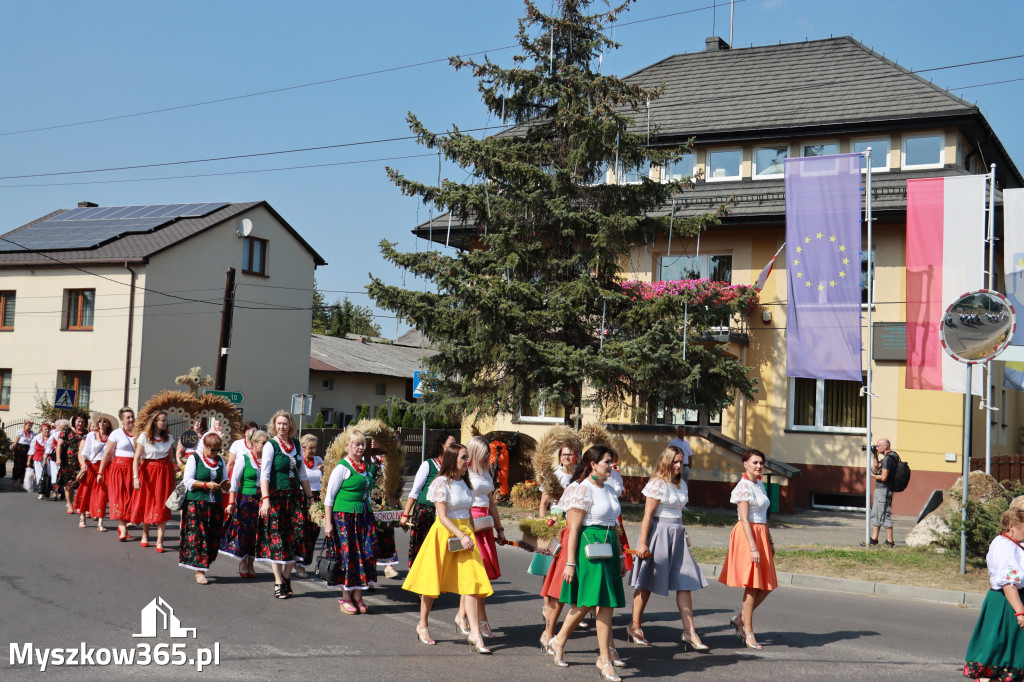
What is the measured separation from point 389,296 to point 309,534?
9.15 meters

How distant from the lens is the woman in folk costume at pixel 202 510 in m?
10.9

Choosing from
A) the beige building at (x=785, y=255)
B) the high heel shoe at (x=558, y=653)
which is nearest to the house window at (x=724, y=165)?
the beige building at (x=785, y=255)

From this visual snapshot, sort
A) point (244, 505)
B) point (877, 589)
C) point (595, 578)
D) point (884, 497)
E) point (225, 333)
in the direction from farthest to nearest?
1. point (225, 333)
2. point (884, 497)
3. point (877, 589)
4. point (244, 505)
5. point (595, 578)

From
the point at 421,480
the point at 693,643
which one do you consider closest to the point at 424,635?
the point at 421,480

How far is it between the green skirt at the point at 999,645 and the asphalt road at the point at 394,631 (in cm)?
91

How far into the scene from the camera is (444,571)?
7.90 meters

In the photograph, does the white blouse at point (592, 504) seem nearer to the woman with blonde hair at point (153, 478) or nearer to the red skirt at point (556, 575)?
the red skirt at point (556, 575)

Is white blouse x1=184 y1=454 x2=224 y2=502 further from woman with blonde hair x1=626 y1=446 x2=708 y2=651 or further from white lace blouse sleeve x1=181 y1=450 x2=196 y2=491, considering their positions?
woman with blonde hair x1=626 y1=446 x2=708 y2=651

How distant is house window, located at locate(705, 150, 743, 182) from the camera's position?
25094 mm

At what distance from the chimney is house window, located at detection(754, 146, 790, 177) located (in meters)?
7.41

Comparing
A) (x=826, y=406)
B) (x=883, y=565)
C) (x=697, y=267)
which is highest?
(x=697, y=267)

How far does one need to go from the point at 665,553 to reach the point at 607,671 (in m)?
1.56

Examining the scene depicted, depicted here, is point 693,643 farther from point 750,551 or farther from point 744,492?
point 744,492

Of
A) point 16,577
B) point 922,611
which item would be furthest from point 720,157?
point 16,577
